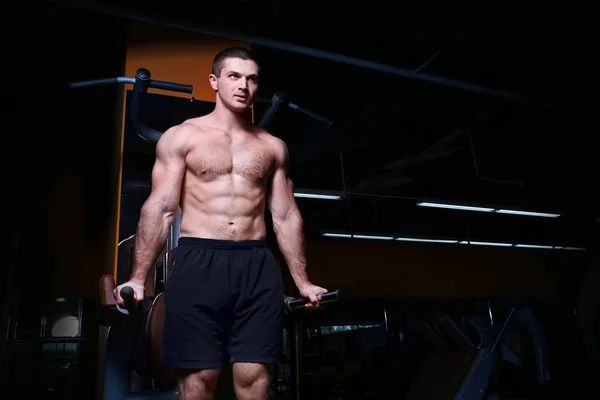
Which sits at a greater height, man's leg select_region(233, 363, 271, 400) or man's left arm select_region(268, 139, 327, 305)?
man's left arm select_region(268, 139, 327, 305)

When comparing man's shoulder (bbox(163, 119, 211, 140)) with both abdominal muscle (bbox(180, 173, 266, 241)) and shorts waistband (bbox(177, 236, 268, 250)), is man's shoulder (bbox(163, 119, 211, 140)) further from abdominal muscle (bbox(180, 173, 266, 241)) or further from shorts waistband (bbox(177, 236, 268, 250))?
shorts waistband (bbox(177, 236, 268, 250))

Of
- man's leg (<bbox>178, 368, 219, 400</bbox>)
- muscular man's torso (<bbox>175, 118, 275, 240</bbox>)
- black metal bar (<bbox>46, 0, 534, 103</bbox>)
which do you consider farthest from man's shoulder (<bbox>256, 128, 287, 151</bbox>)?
black metal bar (<bbox>46, 0, 534, 103</bbox>)

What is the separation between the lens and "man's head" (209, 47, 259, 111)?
1.84 metres

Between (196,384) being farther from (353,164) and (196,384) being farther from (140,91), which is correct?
(353,164)

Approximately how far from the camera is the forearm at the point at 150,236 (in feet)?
5.37

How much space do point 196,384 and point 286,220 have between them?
27.2 inches

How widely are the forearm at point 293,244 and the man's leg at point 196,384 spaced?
0.47 meters

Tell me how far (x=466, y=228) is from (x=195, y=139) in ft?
30.9

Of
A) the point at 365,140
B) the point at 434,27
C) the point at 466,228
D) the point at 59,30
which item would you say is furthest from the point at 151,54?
the point at 466,228

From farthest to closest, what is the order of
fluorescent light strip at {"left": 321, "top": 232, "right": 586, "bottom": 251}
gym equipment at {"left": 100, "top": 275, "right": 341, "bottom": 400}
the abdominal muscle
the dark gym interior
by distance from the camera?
fluorescent light strip at {"left": 321, "top": 232, "right": 586, "bottom": 251}
the dark gym interior
the abdominal muscle
gym equipment at {"left": 100, "top": 275, "right": 341, "bottom": 400}

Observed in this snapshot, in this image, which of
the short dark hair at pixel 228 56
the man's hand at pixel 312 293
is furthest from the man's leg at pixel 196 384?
the short dark hair at pixel 228 56

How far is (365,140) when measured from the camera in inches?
241

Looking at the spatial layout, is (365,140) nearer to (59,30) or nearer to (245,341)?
(59,30)

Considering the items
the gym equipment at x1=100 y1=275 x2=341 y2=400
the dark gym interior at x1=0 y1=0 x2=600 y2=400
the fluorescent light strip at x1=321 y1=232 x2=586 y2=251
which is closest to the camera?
the gym equipment at x1=100 y1=275 x2=341 y2=400
